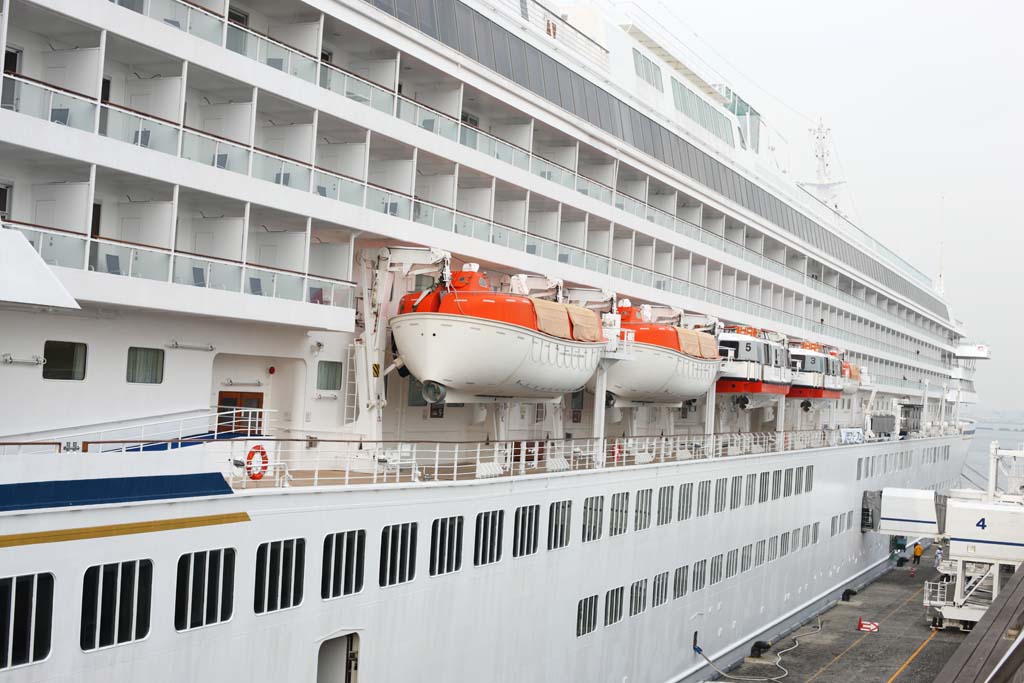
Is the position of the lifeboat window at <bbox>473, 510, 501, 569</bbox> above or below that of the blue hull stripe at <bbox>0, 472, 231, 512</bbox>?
below

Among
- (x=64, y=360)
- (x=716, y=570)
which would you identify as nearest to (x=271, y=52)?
(x=64, y=360)

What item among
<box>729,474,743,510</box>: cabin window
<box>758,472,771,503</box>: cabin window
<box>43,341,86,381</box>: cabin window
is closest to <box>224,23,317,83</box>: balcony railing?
<box>43,341,86,381</box>: cabin window

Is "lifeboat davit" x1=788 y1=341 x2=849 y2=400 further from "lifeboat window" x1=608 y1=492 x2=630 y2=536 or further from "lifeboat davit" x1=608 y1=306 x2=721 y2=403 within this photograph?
"lifeboat window" x1=608 y1=492 x2=630 y2=536

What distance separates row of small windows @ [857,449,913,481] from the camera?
42369 millimetres

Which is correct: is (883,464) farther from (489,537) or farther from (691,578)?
(489,537)

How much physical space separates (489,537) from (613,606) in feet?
18.6

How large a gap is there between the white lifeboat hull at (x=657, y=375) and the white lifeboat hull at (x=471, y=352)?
19.4ft

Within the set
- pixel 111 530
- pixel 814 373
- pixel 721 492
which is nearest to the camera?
pixel 111 530

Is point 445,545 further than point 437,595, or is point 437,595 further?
point 445,545

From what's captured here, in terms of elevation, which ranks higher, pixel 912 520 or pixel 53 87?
pixel 53 87

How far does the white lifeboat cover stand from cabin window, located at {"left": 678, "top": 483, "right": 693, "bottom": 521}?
58.5 ft

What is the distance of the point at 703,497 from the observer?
27438 millimetres

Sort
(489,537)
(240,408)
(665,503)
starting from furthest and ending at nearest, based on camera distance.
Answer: (665,503) → (489,537) → (240,408)

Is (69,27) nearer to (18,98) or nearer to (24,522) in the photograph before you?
(18,98)
